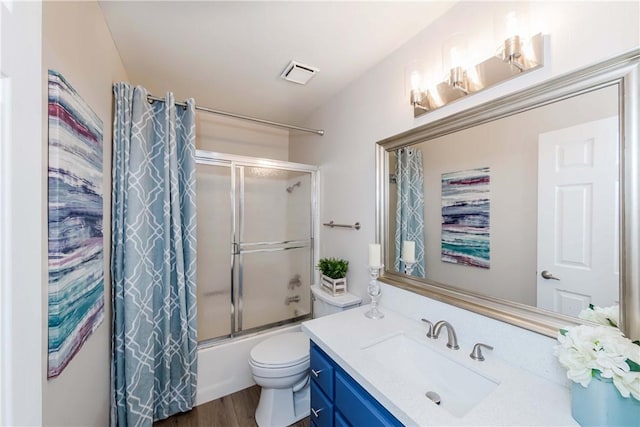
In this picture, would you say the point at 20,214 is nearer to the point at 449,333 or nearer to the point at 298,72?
the point at 449,333

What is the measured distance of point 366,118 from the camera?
182 centimetres

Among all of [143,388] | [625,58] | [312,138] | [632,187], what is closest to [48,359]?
[143,388]

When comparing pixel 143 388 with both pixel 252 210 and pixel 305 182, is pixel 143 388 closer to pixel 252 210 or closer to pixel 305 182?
pixel 252 210

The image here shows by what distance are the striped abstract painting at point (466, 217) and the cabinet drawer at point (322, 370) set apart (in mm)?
783

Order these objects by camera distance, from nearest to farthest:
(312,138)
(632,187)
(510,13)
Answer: (632,187) < (510,13) < (312,138)

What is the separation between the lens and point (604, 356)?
2.20 ft

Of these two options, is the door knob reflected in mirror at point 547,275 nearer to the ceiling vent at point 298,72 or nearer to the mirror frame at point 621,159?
the mirror frame at point 621,159

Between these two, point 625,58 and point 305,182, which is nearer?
point 625,58

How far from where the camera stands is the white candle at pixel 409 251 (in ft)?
4.84

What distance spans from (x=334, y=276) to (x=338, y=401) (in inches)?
36.3

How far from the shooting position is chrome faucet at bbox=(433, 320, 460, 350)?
1.13 meters

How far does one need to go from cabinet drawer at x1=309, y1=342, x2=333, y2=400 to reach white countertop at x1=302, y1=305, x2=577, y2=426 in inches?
2.6

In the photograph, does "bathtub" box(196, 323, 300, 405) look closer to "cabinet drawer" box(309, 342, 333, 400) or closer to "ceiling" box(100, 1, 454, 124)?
"cabinet drawer" box(309, 342, 333, 400)

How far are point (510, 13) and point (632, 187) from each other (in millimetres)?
797
